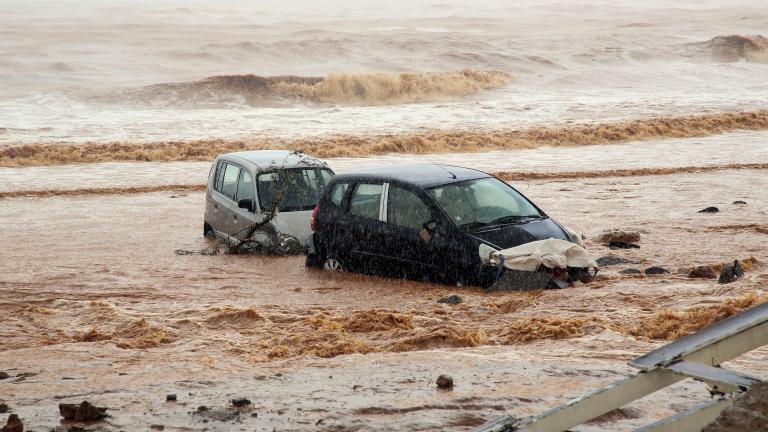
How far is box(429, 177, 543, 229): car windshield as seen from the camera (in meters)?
11.0

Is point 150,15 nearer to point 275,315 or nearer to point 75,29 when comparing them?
point 75,29

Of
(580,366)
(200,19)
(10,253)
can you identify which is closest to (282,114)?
(10,253)

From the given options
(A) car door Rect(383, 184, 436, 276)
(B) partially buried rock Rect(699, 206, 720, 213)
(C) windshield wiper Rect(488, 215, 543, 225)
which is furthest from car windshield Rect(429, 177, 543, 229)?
(B) partially buried rock Rect(699, 206, 720, 213)

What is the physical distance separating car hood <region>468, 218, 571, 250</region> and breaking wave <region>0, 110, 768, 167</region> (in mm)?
22812

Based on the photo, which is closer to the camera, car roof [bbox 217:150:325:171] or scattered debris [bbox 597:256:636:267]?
scattered debris [bbox 597:256:636:267]

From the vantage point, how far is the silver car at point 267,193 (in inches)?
547

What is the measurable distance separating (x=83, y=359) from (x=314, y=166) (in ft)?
21.6

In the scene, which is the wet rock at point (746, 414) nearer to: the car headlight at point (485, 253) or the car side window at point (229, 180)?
the car headlight at point (485, 253)

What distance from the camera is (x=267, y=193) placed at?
554 inches

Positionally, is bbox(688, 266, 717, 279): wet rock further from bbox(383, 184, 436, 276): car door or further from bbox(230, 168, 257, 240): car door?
bbox(230, 168, 257, 240): car door

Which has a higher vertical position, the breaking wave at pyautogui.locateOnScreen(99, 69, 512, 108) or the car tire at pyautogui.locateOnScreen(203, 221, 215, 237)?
the car tire at pyautogui.locateOnScreen(203, 221, 215, 237)

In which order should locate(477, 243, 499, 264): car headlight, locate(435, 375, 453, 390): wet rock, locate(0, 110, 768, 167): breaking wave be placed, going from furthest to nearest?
locate(0, 110, 768, 167): breaking wave < locate(477, 243, 499, 264): car headlight < locate(435, 375, 453, 390): wet rock

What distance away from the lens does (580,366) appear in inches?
294

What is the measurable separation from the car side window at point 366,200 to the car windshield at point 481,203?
771 millimetres
